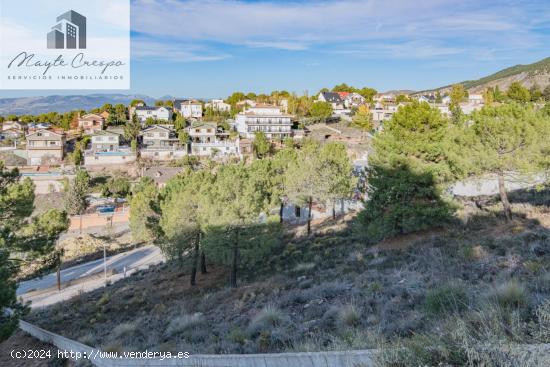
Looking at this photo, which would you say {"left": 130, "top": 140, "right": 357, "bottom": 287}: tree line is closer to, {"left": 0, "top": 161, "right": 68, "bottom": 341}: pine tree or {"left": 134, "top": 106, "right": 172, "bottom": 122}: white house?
{"left": 0, "top": 161, "right": 68, "bottom": 341}: pine tree

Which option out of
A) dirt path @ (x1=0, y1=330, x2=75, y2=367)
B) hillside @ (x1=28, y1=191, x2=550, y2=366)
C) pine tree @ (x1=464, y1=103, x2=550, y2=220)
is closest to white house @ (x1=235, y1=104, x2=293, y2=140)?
hillside @ (x1=28, y1=191, x2=550, y2=366)

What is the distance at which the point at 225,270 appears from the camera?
2597cm

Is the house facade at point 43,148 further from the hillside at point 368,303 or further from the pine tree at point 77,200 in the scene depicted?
the hillside at point 368,303

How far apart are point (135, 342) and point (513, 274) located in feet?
34.5

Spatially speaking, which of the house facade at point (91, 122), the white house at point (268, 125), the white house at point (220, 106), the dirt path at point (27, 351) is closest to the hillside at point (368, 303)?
the dirt path at point (27, 351)

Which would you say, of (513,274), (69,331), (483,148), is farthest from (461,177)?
(69,331)

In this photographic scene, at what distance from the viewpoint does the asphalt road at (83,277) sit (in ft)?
95.1

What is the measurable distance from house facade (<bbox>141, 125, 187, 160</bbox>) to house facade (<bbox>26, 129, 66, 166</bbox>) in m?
15.1

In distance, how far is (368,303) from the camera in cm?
1021

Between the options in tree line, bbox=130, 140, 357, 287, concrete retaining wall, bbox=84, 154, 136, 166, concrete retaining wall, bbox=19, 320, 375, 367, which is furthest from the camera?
concrete retaining wall, bbox=84, 154, 136, 166

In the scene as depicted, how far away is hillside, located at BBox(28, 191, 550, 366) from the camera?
5805 mm

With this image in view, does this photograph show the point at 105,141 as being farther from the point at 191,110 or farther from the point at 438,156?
the point at 438,156

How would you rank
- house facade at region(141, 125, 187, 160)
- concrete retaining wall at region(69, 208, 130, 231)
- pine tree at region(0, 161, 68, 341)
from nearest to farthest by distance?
1. pine tree at region(0, 161, 68, 341)
2. concrete retaining wall at region(69, 208, 130, 231)
3. house facade at region(141, 125, 187, 160)

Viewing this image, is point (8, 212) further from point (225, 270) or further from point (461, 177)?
point (461, 177)
